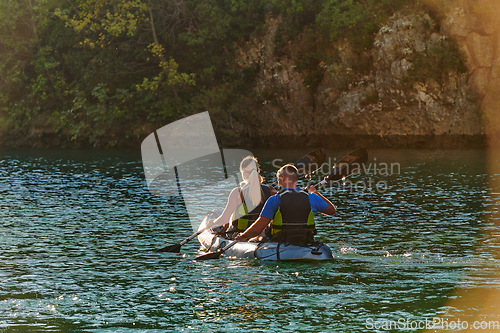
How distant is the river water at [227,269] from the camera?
7.68m

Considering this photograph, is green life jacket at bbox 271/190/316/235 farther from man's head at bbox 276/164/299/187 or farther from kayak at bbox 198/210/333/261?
kayak at bbox 198/210/333/261

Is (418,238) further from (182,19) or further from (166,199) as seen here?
(182,19)

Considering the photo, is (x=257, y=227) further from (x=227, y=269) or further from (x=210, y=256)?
(x=210, y=256)

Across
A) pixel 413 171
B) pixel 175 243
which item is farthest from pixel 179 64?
pixel 175 243

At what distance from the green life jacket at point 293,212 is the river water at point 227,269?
704mm

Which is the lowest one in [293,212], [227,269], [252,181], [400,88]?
[227,269]

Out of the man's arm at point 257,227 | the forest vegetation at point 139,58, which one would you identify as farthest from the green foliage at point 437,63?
the man's arm at point 257,227

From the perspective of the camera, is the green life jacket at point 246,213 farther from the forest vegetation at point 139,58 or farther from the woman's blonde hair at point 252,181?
the forest vegetation at point 139,58

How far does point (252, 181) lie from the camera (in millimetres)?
10297

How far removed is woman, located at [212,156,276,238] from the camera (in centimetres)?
1053

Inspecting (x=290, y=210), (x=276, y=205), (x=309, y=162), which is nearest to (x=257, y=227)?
(x=276, y=205)

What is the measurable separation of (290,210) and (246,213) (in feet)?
4.81

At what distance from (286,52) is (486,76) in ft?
45.7

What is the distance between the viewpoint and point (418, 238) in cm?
1243
